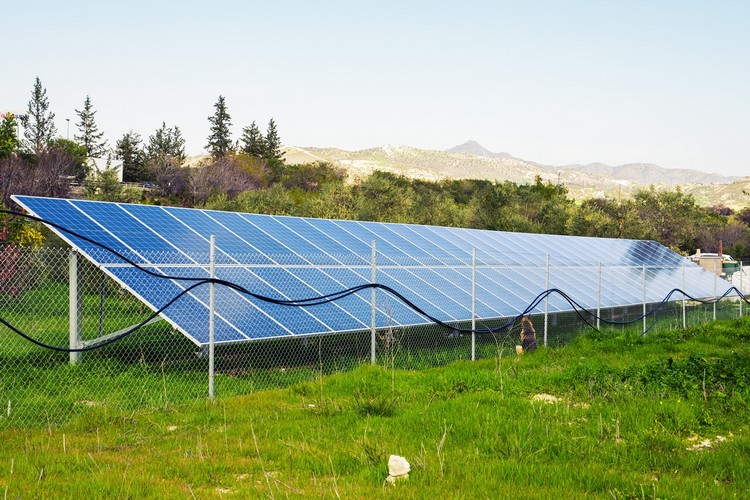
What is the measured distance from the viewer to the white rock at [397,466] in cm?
559

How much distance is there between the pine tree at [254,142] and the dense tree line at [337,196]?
10.2 metres

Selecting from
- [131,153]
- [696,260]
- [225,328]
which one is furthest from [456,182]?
[225,328]

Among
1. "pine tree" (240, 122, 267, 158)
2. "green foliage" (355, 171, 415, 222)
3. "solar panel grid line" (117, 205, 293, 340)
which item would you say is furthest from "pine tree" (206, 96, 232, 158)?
"solar panel grid line" (117, 205, 293, 340)

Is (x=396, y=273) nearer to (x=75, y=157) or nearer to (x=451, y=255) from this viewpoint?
(x=451, y=255)

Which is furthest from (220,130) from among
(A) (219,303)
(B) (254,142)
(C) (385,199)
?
(A) (219,303)

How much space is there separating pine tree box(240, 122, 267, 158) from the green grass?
3678 inches

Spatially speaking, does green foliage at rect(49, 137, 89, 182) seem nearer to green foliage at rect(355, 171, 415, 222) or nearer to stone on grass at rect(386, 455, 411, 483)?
green foliage at rect(355, 171, 415, 222)

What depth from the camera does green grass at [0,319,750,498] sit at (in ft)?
19.1

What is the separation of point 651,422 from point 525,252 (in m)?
16.0

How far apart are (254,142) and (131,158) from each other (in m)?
19.5

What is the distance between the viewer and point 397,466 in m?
5.61

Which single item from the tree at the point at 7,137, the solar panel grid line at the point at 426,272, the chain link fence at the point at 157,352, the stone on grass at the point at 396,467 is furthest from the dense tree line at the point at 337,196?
the stone on grass at the point at 396,467

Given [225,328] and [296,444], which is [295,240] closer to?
[225,328]

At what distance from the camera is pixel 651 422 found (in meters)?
7.95
